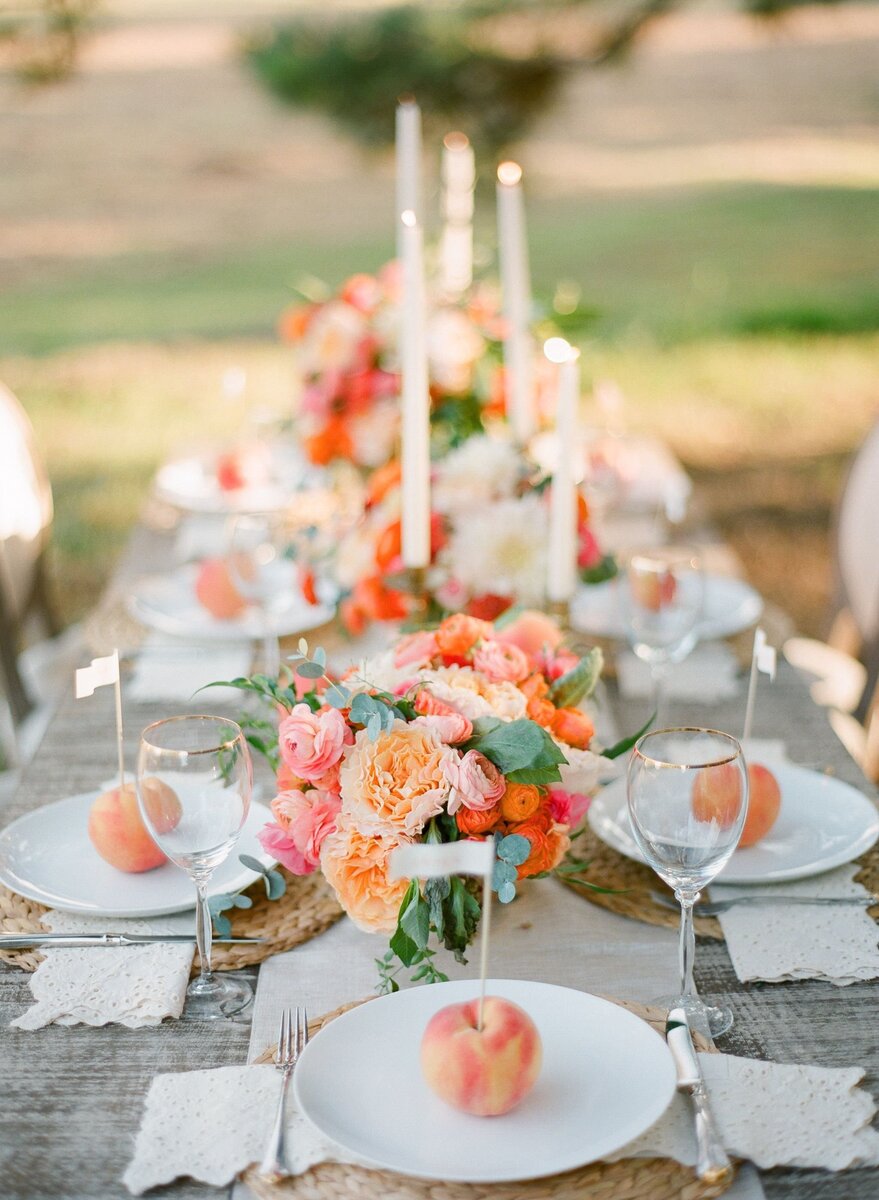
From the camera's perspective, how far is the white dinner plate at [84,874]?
1141mm

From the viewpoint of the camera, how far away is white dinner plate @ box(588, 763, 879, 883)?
1.21m

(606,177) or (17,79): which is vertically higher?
(17,79)

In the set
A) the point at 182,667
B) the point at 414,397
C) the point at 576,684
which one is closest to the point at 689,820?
A: the point at 576,684

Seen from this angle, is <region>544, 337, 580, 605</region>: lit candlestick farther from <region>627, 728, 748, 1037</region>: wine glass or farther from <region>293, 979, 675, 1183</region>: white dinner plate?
<region>293, 979, 675, 1183</region>: white dinner plate

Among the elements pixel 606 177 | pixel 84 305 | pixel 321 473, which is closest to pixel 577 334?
pixel 321 473

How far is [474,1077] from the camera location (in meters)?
0.86

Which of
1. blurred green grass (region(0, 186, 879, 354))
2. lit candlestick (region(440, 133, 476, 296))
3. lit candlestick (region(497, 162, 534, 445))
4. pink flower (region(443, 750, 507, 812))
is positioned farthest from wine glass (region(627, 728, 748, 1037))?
blurred green grass (region(0, 186, 879, 354))

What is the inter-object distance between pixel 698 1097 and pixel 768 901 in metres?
0.29

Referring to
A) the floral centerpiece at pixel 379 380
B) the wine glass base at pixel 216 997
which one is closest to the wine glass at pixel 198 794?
the wine glass base at pixel 216 997

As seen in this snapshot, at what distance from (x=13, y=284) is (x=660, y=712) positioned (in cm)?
617

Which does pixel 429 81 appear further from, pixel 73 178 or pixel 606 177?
pixel 73 178

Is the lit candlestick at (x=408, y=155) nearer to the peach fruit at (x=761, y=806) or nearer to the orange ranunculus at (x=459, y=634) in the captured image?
the orange ranunculus at (x=459, y=634)

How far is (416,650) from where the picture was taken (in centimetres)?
114

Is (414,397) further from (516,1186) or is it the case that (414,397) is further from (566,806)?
(516,1186)
